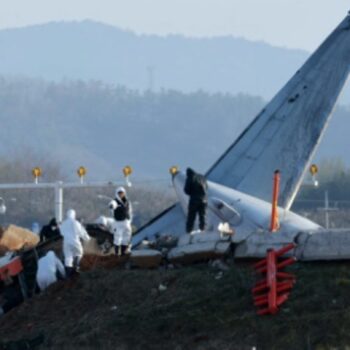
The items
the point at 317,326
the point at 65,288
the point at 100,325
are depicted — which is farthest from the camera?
the point at 65,288

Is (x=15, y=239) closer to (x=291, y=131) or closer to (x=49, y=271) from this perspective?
(x=291, y=131)

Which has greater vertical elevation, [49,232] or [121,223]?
[121,223]

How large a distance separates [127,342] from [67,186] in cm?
2296

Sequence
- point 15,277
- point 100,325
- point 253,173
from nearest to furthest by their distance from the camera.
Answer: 1. point 100,325
2. point 15,277
3. point 253,173

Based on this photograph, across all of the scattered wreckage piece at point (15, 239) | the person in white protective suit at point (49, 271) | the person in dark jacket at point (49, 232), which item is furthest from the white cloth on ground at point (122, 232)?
the scattered wreckage piece at point (15, 239)

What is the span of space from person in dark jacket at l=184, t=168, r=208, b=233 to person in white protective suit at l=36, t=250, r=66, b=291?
10.6 feet

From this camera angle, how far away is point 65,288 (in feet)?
112

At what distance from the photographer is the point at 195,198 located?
3800 cm

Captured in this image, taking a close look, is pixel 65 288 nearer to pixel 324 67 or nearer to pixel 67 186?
pixel 324 67

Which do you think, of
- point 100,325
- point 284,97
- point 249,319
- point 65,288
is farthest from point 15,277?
point 284,97

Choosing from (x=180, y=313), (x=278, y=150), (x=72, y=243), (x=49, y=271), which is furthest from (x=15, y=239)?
(x=180, y=313)

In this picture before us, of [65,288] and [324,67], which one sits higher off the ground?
[324,67]

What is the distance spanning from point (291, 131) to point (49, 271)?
34.0ft

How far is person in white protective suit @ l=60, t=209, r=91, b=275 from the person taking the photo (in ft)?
116
